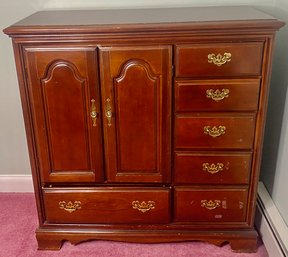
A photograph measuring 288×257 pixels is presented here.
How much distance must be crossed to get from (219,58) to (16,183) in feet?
4.84

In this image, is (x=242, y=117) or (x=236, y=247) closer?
(x=242, y=117)

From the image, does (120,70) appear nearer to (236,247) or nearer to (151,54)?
(151,54)

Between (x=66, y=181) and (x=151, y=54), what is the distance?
2.24 feet

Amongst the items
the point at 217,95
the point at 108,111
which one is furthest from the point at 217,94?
the point at 108,111

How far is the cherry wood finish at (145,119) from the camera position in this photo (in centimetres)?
135

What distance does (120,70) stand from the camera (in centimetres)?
140

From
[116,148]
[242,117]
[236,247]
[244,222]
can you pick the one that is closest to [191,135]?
[242,117]

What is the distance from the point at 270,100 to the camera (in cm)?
179

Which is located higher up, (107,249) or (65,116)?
(65,116)

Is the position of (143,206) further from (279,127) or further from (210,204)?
(279,127)

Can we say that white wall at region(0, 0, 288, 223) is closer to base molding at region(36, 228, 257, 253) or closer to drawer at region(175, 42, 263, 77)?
base molding at region(36, 228, 257, 253)

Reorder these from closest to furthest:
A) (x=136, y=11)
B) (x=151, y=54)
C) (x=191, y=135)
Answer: (x=151, y=54)
(x=191, y=135)
(x=136, y=11)

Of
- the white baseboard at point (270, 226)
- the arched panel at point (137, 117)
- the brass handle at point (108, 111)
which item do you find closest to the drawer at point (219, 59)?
the arched panel at point (137, 117)

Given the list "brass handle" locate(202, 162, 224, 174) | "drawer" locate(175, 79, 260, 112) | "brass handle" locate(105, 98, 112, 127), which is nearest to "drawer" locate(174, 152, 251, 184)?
"brass handle" locate(202, 162, 224, 174)
